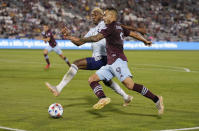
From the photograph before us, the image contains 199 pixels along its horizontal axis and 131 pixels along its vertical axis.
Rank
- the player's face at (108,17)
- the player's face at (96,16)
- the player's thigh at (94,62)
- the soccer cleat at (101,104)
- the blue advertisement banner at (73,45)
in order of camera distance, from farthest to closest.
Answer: the blue advertisement banner at (73,45) → the player's thigh at (94,62) → the player's face at (96,16) → the player's face at (108,17) → the soccer cleat at (101,104)

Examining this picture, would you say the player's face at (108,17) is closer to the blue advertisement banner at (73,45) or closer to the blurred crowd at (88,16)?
→ the blue advertisement banner at (73,45)

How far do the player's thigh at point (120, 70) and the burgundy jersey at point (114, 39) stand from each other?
0.09 meters

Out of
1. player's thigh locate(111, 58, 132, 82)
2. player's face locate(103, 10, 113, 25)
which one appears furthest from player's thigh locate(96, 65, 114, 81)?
player's face locate(103, 10, 113, 25)

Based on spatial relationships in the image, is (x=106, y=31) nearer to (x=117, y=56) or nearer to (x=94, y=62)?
(x=117, y=56)

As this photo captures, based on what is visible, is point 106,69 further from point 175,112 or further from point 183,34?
point 183,34

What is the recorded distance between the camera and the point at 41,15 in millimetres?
46781

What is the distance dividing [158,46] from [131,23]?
576 centimetres

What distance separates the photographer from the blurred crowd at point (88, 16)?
147ft

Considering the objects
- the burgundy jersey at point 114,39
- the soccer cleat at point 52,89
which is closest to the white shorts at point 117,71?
the burgundy jersey at point 114,39

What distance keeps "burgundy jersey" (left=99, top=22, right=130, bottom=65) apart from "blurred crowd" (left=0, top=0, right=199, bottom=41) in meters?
36.1

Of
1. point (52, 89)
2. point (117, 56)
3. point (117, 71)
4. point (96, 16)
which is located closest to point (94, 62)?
point (96, 16)

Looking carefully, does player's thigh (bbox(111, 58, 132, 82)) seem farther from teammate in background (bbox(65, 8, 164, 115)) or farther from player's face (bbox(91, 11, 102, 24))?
player's face (bbox(91, 11, 102, 24))

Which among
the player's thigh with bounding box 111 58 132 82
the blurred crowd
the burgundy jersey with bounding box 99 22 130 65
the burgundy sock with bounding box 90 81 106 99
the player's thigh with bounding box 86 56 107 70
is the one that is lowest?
the blurred crowd

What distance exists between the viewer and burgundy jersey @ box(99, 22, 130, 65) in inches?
323
